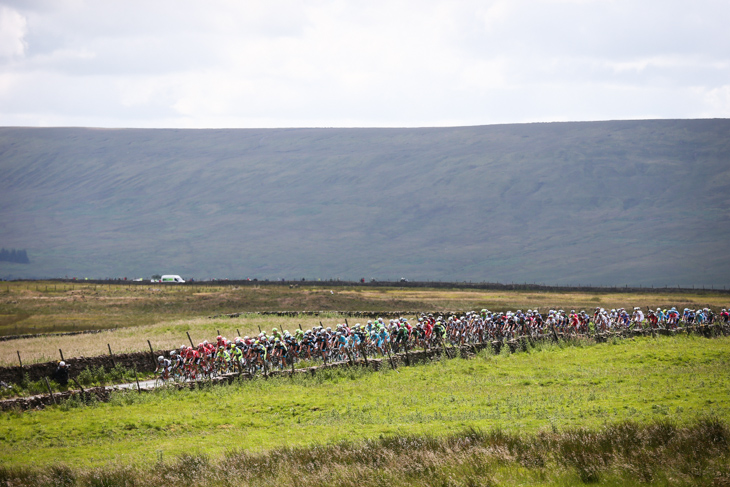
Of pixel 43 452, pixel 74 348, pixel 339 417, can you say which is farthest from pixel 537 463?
pixel 74 348

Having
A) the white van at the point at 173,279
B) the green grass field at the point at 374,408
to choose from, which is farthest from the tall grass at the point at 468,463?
the white van at the point at 173,279

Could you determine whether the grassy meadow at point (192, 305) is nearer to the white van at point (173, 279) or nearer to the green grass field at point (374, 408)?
the green grass field at point (374, 408)

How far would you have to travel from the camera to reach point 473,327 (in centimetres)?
4494

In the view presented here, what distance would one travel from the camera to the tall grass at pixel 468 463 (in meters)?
15.8

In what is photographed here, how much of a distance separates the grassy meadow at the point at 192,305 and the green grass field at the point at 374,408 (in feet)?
55.6

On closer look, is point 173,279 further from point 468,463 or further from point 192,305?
point 468,463

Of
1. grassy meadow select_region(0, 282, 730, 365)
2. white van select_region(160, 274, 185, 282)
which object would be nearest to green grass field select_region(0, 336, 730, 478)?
grassy meadow select_region(0, 282, 730, 365)

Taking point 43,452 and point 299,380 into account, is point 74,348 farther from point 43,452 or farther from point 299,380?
point 43,452

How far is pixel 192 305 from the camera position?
276 ft

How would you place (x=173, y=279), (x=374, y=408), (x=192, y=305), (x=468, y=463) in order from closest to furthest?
(x=468, y=463) → (x=374, y=408) → (x=192, y=305) → (x=173, y=279)

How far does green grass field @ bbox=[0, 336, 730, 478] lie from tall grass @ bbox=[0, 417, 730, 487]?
1267 mm

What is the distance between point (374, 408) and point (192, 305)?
60776 millimetres

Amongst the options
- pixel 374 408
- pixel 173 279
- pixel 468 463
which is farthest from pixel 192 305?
pixel 468 463

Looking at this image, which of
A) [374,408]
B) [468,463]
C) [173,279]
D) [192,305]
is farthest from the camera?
[173,279]
